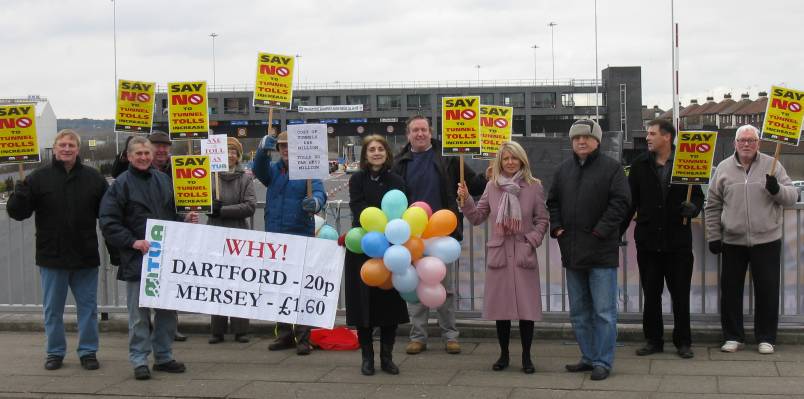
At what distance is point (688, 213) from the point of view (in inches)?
319

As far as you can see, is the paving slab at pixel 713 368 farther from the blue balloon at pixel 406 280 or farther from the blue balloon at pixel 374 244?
the blue balloon at pixel 374 244

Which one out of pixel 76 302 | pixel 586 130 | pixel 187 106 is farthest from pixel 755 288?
pixel 76 302

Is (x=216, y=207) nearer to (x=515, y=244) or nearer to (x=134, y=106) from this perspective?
(x=134, y=106)

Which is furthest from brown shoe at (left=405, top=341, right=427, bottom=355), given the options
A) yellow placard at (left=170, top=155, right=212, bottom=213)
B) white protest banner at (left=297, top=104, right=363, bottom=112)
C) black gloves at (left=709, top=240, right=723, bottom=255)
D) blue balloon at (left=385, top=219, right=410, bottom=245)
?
white protest banner at (left=297, top=104, right=363, bottom=112)

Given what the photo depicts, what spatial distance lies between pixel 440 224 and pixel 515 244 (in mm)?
646

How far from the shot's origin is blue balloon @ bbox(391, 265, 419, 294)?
760 cm

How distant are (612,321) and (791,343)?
216cm

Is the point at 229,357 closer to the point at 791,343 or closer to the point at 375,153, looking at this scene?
the point at 375,153

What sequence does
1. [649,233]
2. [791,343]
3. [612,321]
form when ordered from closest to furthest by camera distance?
[612,321], [649,233], [791,343]

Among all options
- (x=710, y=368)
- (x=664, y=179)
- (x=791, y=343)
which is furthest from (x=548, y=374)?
(x=791, y=343)

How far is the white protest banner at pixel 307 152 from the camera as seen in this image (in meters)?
8.61

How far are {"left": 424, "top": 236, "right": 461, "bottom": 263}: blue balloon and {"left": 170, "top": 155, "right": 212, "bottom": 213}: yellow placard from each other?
1.93m

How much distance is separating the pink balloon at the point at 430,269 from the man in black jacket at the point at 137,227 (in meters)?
2.17

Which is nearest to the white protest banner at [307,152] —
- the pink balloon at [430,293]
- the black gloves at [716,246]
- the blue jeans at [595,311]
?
the pink balloon at [430,293]
